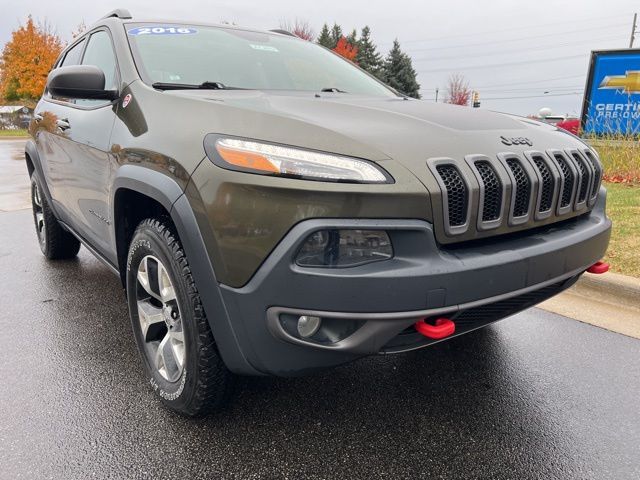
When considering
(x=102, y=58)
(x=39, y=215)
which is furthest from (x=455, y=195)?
(x=39, y=215)

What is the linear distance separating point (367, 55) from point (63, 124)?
57800 mm

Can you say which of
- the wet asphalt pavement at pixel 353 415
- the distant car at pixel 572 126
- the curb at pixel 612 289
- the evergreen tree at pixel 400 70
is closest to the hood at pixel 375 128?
the wet asphalt pavement at pixel 353 415

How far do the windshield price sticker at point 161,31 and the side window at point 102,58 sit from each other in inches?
6.9

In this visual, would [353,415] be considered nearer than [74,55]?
Yes

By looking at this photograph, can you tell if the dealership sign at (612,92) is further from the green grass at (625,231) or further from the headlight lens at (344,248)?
the headlight lens at (344,248)

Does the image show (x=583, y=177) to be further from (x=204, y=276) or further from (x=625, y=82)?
(x=625, y=82)

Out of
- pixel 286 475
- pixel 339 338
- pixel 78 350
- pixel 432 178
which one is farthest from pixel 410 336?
pixel 78 350

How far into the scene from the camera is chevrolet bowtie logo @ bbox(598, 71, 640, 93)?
10000mm

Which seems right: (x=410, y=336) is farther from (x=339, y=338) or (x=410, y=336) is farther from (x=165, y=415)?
(x=165, y=415)

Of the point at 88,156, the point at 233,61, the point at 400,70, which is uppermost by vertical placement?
the point at 400,70

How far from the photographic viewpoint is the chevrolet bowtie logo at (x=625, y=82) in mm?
10000

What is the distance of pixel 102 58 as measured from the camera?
300cm

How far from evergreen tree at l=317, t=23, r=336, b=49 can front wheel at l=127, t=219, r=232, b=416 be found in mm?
54212

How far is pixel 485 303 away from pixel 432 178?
1.51 ft
